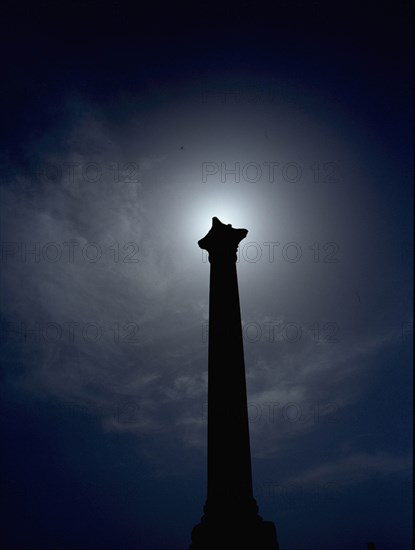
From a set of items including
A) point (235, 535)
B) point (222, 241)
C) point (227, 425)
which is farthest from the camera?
point (222, 241)

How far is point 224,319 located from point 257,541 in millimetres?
6224

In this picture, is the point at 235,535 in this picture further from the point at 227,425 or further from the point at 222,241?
the point at 222,241

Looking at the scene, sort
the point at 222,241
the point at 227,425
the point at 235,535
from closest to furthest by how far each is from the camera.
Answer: the point at 235,535
the point at 227,425
the point at 222,241

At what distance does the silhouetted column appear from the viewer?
1078 centimetres

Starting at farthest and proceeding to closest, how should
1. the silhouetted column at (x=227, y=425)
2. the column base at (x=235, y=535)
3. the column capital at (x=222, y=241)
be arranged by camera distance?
the column capital at (x=222, y=241) → the silhouetted column at (x=227, y=425) → the column base at (x=235, y=535)

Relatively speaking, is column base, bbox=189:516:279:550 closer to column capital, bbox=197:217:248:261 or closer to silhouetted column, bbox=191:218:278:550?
silhouetted column, bbox=191:218:278:550

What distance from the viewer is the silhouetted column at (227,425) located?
10.8 metres

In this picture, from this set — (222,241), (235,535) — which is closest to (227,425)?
(235,535)

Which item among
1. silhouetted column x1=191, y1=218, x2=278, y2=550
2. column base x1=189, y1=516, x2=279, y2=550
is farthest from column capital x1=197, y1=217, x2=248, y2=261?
column base x1=189, y1=516, x2=279, y2=550

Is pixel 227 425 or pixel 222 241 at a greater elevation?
pixel 222 241

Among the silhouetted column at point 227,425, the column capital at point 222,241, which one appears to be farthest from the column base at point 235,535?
→ the column capital at point 222,241

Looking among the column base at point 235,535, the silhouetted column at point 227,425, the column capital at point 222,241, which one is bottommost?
the column base at point 235,535

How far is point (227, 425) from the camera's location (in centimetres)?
1212

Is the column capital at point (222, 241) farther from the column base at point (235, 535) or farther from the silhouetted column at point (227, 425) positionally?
the column base at point (235, 535)
